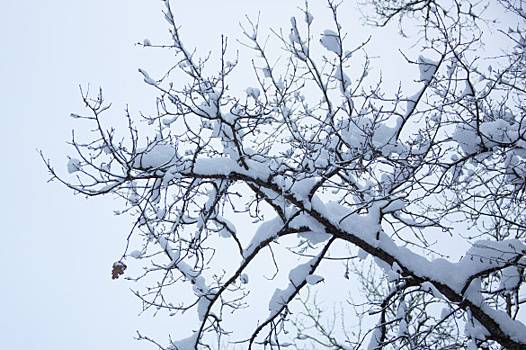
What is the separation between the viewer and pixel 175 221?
4.09 m

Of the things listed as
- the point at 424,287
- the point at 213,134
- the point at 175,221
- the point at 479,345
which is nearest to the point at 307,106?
the point at 213,134

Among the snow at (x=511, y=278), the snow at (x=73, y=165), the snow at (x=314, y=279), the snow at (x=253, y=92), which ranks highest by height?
the snow at (x=253, y=92)

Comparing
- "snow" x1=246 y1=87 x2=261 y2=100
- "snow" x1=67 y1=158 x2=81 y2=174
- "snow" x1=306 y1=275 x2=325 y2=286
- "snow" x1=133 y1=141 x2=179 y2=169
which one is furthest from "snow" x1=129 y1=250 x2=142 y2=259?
"snow" x1=246 y1=87 x2=261 y2=100

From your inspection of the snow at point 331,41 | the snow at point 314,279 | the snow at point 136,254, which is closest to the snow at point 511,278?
the snow at point 314,279

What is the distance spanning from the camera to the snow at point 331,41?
4.42 m

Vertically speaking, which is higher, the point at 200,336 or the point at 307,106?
the point at 307,106

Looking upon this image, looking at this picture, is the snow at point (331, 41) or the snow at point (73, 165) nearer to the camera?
the snow at point (73, 165)

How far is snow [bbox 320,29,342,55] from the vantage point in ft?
14.5

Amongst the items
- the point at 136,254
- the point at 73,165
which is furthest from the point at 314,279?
the point at 73,165

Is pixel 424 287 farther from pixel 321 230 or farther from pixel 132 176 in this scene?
pixel 132 176

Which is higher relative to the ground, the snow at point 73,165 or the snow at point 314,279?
the snow at point 73,165

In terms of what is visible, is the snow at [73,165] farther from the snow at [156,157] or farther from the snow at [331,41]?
the snow at [331,41]

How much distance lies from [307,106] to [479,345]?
108 inches

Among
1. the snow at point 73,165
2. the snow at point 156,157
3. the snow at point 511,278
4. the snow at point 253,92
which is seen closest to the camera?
the snow at point 73,165
